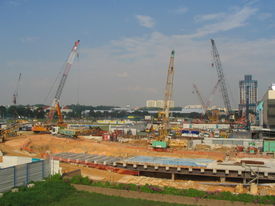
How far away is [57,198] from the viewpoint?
1534cm

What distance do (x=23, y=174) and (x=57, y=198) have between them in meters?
3.20

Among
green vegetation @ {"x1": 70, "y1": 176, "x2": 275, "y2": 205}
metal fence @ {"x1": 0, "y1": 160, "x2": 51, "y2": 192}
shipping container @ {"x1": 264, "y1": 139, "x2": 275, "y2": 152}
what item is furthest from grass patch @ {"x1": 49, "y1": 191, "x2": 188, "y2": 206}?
shipping container @ {"x1": 264, "y1": 139, "x2": 275, "y2": 152}

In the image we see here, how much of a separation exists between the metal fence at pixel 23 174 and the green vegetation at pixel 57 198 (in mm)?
710

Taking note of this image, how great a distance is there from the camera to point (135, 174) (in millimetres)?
28391

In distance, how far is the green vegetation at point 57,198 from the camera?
47.2 ft

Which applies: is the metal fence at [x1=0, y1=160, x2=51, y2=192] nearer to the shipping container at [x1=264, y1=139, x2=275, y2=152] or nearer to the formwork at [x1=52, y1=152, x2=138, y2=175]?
the formwork at [x1=52, y1=152, x2=138, y2=175]

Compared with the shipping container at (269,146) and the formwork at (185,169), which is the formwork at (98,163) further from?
the shipping container at (269,146)

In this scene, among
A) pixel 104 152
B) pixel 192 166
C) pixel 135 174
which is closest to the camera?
pixel 192 166

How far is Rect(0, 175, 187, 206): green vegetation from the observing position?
14398mm

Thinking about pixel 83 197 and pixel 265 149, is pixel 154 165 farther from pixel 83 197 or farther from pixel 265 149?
pixel 265 149

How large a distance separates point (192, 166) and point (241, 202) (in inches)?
448

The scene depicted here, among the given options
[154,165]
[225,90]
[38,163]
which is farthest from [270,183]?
[225,90]

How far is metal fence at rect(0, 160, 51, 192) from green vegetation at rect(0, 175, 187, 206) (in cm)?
71

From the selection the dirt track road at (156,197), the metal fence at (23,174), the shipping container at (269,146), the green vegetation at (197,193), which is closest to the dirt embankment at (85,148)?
the shipping container at (269,146)
